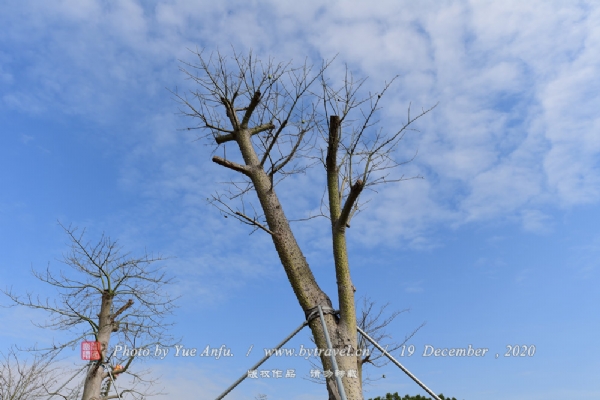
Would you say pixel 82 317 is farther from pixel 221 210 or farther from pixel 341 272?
pixel 341 272

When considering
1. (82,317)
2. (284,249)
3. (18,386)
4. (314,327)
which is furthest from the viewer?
(18,386)

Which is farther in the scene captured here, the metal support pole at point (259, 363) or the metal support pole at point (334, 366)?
the metal support pole at point (259, 363)

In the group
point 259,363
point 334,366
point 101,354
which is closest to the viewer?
point 334,366

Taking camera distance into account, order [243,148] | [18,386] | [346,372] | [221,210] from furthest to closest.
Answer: [18,386] < [243,148] < [221,210] < [346,372]

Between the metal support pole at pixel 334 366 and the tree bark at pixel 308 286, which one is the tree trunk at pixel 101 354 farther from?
the metal support pole at pixel 334 366

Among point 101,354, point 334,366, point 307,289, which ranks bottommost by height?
point 334,366

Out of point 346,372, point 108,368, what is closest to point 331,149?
point 346,372

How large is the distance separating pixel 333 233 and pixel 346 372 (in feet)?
3.61

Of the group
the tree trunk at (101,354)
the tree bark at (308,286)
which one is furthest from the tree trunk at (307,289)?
the tree trunk at (101,354)

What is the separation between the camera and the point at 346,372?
3205 mm

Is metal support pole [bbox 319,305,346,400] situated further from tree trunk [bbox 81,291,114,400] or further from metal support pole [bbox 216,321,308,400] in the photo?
tree trunk [bbox 81,291,114,400]

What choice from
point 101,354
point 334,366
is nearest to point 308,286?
point 334,366

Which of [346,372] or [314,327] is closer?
[346,372]

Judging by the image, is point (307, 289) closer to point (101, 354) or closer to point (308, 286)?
point (308, 286)
